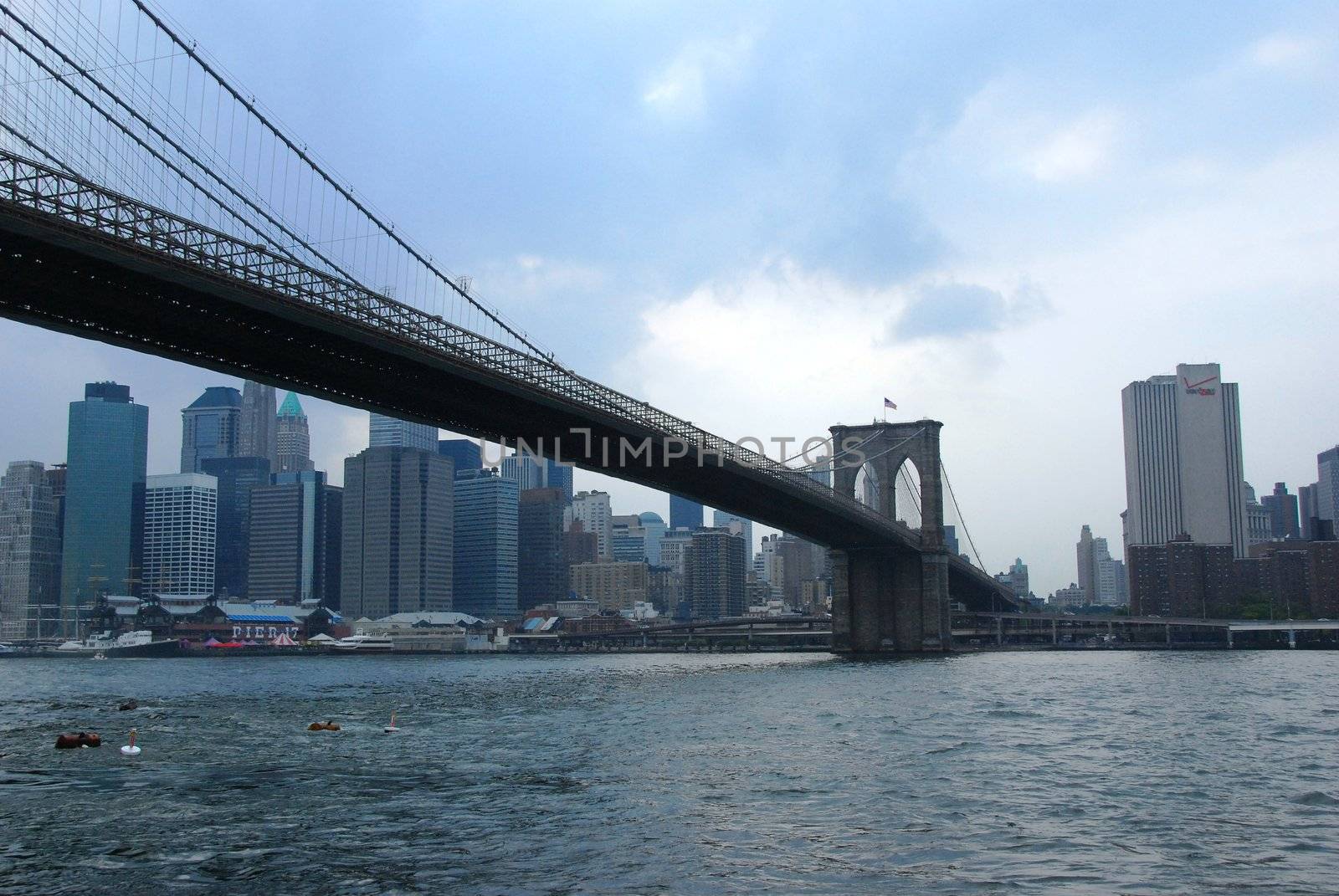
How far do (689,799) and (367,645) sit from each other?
141 m

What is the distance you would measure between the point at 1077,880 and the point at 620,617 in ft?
587

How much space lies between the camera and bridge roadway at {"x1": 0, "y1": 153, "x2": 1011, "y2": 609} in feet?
99.7

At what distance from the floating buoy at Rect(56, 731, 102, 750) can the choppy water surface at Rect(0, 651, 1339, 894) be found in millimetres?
496

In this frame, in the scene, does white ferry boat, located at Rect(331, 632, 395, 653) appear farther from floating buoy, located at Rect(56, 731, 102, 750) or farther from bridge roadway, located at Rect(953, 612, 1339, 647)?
floating buoy, located at Rect(56, 731, 102, 750)

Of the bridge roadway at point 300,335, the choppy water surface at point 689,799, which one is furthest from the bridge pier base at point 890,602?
the choppy water surface at point 689,799

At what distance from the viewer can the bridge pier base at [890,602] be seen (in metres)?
84.6

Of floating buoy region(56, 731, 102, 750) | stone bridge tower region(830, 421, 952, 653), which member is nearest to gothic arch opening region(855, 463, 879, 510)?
stone bridge tower region(830, 421, 952, 653)

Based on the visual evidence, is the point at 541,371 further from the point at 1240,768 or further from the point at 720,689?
the point at 1240,768

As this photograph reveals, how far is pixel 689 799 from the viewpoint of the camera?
20.0 m

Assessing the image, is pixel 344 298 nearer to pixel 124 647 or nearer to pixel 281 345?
pixel 281 345

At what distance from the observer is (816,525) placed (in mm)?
80562

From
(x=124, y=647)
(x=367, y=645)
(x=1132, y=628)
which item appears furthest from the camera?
(x=367, y=645)

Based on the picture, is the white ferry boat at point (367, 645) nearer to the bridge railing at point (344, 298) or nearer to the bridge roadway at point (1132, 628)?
the bridge roadway at point (1132, 628)

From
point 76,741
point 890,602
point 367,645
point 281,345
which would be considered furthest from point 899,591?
point 367,645
